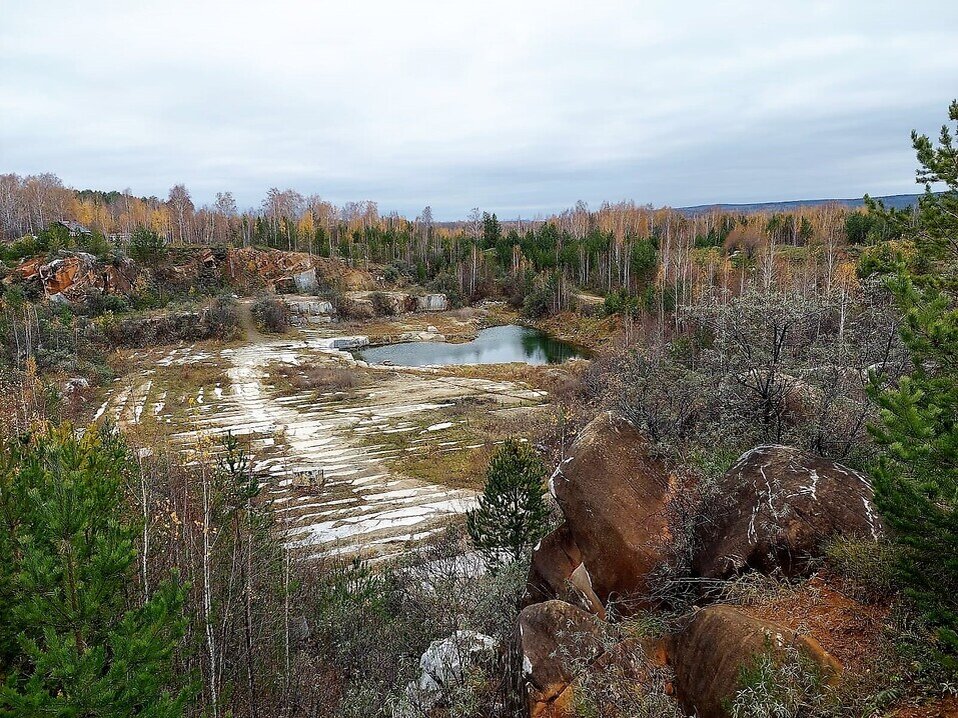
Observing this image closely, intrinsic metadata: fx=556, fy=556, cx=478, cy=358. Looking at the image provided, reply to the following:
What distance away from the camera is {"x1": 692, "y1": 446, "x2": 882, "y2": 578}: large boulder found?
6.75 m

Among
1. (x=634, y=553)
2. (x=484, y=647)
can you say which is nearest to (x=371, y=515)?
(x=484, y=647)

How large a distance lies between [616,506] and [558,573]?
153 cm

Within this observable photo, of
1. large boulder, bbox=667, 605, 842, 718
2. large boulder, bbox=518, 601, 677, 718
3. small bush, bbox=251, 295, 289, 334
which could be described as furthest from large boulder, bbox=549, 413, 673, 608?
small bush, bbox=251, 295, 289, 334

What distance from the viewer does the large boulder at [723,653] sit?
5176 mm

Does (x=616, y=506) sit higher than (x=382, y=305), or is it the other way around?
(x=382, y=305)

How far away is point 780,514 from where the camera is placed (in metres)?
6.95

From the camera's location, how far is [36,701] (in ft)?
13.3

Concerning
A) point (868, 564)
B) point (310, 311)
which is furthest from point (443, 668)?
point (310, 311)

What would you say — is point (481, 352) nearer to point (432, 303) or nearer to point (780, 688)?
point (432, 303)

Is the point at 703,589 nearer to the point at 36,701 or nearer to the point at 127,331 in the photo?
the point at 36,701

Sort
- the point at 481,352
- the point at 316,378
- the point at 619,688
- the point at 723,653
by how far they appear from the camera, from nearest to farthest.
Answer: the point at 723,653
the point at 619,688
the point at 316,378
the point at 481,352

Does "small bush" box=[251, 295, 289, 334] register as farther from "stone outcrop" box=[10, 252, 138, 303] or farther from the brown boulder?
the brown boulder

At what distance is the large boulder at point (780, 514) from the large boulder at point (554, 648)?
1.95 m

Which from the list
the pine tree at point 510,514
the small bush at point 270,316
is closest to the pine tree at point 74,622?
the pine tree at point 510,514
